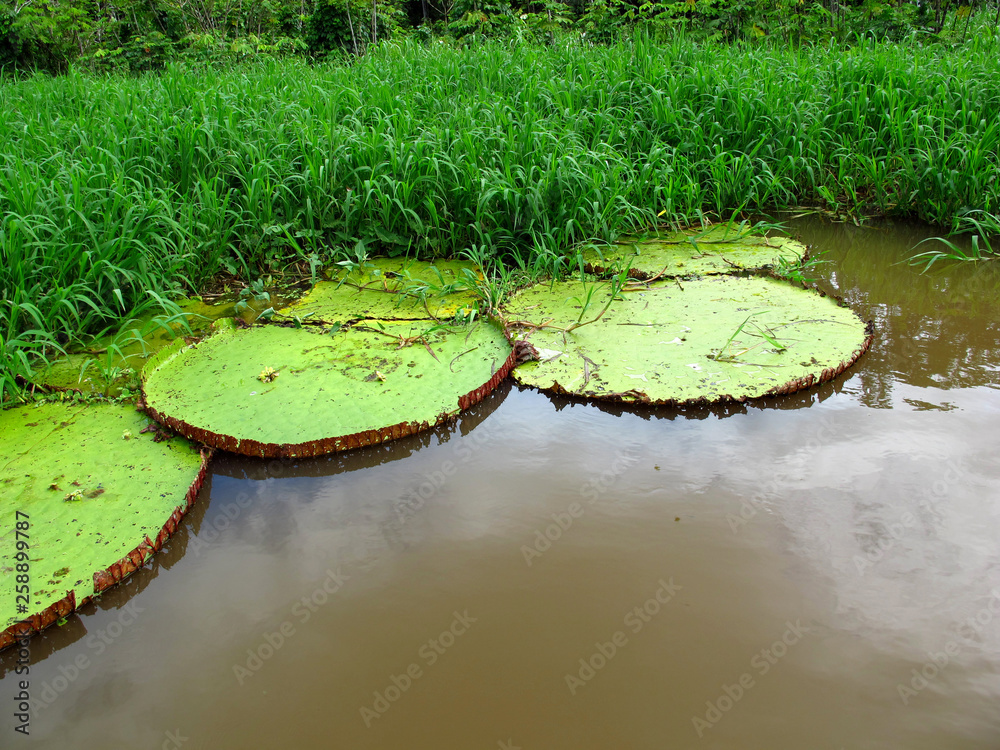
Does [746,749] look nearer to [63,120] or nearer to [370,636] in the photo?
[370,636]

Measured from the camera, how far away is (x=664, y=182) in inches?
141

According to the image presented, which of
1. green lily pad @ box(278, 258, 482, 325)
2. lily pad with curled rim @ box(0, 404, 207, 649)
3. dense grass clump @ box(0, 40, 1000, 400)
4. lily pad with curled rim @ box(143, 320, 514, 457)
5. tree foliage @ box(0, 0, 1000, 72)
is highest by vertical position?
tree foliage @ box(0, 0, 1000, 72)

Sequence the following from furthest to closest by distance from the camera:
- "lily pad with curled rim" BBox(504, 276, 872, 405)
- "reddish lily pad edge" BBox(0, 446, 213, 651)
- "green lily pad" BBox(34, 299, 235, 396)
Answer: "green lily pad" BBox(34, 299, 235, 396)
"lily pad with curled rim" BBox(504, 276, 872, 405)
"reddish lily pad edge" BBox(0, 446, 213, 651)

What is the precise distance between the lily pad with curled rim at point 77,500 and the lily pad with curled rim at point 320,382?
0.14 metres

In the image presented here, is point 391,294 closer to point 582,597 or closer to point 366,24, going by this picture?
point 582,597

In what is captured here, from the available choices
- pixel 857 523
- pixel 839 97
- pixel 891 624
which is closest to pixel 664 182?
pixel 839 97

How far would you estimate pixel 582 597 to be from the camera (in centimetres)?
147

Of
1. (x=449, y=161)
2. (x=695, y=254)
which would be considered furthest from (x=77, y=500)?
(x=695, y=254)

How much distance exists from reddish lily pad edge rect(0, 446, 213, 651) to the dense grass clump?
915 mm

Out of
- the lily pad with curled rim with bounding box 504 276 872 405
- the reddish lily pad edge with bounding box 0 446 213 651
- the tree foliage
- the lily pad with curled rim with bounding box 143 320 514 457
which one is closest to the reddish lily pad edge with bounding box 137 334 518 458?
the lily pad with curled rim with bounding box 143 320 514 457

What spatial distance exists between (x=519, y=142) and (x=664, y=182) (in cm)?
81

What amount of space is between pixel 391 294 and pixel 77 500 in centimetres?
142

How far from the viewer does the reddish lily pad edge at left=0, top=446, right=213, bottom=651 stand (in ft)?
4.69

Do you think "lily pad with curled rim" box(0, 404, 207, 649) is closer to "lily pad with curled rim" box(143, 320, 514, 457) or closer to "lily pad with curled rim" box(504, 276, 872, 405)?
"lily pad with curled rim" box(143, 320, 514, 457)
